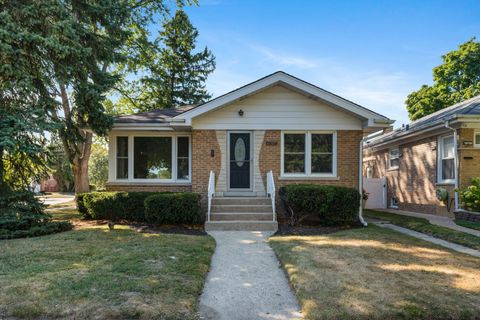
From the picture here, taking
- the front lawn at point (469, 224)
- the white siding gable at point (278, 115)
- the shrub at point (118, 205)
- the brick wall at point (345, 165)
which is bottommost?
the front lawn at point (469, 224)

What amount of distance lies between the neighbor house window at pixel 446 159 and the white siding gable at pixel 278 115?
11.1ft

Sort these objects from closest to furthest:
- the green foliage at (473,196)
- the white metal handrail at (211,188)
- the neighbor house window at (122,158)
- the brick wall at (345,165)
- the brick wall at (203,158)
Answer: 1. the green foliage at (473,196)
2. the white metal handrail at (211,188)
3. the brick wall at (203,158)
4. the brick wall at (345,165)
5. the neighbor house window at (122,158)

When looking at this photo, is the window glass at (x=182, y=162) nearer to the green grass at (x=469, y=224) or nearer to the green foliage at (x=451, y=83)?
the green grass at (x=469, y=224)

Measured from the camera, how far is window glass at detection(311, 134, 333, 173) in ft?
37.6

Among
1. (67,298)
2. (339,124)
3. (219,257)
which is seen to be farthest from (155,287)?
(339,124)

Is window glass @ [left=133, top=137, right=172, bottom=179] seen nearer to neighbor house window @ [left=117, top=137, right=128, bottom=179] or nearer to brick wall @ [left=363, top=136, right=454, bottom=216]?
neighbor house window @ [left=117, top=137, right=128, bottom=179]

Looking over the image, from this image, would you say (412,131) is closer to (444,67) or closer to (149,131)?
(149,131)

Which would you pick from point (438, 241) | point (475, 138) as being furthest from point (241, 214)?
point (475, 138)

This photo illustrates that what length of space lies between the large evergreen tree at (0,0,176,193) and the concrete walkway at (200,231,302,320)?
5897 mm

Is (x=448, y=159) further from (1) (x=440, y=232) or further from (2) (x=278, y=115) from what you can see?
(2) (x=278, y=115)

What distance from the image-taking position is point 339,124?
1127 cm

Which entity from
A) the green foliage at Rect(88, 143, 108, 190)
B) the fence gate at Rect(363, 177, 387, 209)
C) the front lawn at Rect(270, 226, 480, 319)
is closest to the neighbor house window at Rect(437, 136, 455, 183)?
the fence gate at Rect(363, 177, 387, 209)

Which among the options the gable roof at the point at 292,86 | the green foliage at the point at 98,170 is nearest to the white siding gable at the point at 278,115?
the gable roof at the point at 292,86

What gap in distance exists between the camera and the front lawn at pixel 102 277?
3.71 m
